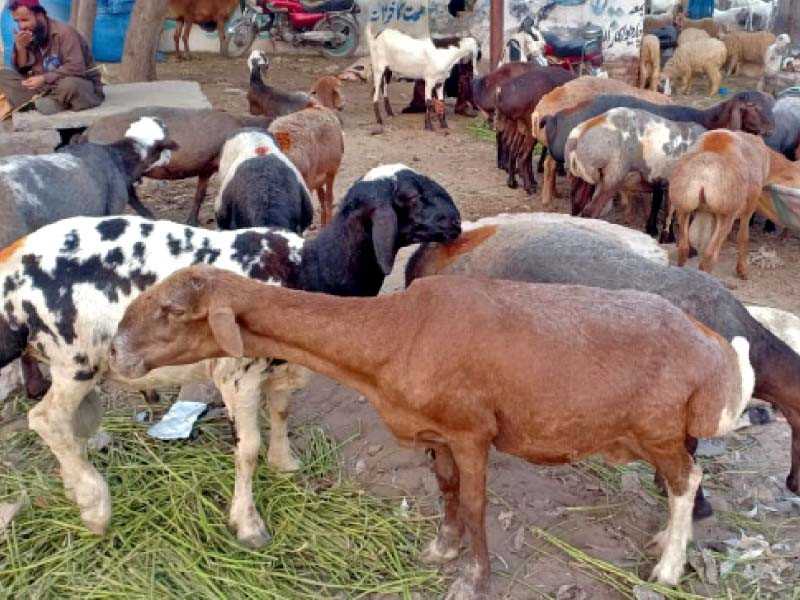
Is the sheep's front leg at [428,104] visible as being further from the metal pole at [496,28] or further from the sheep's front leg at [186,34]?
the sheep's front leg at [186,34]

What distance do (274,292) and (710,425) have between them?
1.89 meters

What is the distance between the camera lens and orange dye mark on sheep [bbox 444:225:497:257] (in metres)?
5.16

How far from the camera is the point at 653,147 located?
8.80 meters

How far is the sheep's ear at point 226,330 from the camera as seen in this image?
10.6 feet

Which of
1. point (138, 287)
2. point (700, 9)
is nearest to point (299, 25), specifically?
point (700, 9)

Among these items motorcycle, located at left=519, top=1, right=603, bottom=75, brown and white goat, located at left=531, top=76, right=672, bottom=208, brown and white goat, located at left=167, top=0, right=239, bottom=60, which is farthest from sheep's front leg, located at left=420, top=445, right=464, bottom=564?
brown and white goat, located at left=167, top=0, right=239, bottom=60

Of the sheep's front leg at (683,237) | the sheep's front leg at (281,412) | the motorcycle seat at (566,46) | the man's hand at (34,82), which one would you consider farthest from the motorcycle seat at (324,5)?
the sheep's front leg at (281,412)

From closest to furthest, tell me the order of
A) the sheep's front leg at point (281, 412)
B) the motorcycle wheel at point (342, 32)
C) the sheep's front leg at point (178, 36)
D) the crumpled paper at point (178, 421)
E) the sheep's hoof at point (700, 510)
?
the sheep's front leg at point (281, 412), the sheep's hoof at point (700, 510), the crumpled paper at point (178, 421), the sheep's front leg at point (178, 36), the motorcycle wheel at point (342, 32)

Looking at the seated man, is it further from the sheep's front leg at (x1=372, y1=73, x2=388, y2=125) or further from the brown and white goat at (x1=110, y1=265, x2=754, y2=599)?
the brown and white goat at (x1=110, y1=265, x2=754, y2=599)

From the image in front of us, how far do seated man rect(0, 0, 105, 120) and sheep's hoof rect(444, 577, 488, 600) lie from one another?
8140mm

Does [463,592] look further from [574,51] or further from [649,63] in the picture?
[649,63]

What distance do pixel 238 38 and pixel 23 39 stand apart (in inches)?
400

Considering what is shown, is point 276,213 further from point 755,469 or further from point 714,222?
point 714,222

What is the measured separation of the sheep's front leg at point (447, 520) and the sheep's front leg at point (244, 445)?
0.84 metres
